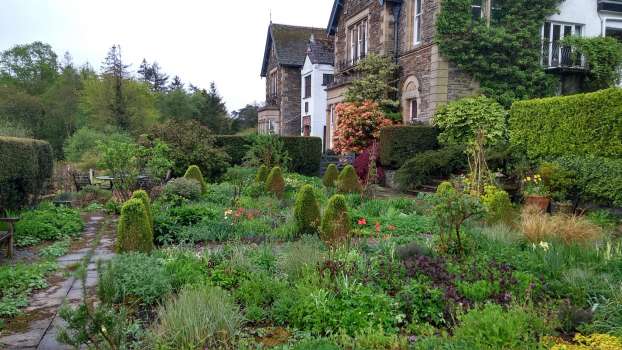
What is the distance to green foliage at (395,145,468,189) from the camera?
619 inches

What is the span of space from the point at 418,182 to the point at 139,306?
12239 millimetres

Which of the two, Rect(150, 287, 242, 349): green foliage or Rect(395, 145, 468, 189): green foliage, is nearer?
Rect(150, 287, 242, 349): green foliage

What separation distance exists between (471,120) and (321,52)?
1685 cm

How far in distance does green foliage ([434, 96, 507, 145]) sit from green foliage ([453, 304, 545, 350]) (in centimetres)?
1337

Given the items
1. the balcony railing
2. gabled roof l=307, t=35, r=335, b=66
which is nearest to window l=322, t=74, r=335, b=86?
gabled roof l=307, t=35, r=335, b=66

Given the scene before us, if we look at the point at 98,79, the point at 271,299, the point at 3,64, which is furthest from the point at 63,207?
the point at 3,64

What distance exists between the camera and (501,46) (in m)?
18.2

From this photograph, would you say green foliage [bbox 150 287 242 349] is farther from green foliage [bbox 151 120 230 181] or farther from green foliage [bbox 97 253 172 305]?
green foliage [bbox 151 120 230 181]

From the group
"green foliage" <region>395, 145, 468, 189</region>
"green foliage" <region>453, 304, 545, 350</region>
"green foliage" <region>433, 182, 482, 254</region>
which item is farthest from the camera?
"green foliage" <region>395, 145, 468, 189</region>

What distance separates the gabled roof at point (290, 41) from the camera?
117 ft

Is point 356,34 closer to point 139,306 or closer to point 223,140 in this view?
point 223,140

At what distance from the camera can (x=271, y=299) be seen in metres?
5.36

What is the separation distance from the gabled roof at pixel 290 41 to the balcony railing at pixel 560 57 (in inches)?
738

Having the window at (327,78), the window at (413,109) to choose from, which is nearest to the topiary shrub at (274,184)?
the window at (413,109)
